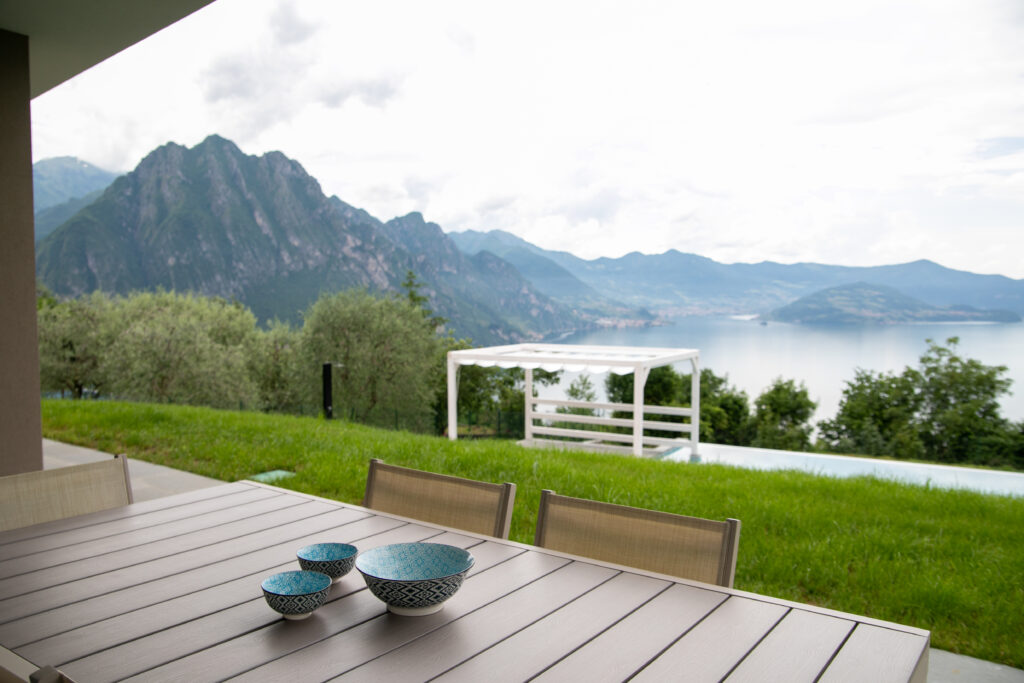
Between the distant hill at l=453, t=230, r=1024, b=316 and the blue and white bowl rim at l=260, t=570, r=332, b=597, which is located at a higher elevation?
the distant hill at l=453, t=230, r=1024, b=316

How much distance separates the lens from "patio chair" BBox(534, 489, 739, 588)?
1.46m

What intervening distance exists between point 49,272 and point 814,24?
45965mm

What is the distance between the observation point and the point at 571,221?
214ft

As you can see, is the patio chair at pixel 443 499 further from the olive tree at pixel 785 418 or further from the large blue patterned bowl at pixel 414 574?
the olive tree at pixel 785 418

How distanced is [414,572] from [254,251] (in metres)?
53.0

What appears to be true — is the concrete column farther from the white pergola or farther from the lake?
the lake

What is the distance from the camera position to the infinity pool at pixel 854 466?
7594mm

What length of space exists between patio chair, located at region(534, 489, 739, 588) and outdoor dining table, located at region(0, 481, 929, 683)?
9 cm

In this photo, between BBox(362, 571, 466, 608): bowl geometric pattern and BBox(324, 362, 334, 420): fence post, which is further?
BBox(324, 362, 334, 420): fence post

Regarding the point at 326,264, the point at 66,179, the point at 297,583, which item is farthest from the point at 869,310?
the point at 66,179

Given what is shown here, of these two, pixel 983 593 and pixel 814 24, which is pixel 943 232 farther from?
pixel 983 593

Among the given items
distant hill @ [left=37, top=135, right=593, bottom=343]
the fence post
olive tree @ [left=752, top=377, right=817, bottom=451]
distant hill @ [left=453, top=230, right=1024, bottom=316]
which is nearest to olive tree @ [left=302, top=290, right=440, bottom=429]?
the fence post

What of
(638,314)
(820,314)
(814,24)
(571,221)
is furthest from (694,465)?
(571,221)

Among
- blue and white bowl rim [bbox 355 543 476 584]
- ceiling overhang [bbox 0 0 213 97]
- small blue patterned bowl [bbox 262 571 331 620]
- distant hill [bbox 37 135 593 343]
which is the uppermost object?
distant hill [bbox 37 135 593 343]
